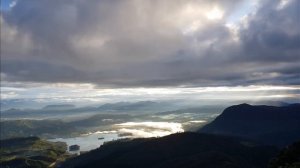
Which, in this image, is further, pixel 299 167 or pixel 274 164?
pixel 274 164
